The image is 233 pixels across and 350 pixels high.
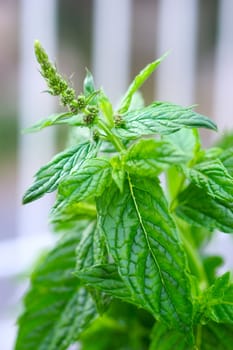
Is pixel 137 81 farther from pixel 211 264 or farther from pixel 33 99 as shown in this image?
pixel 33 99

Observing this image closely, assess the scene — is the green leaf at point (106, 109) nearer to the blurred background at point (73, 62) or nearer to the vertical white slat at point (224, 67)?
the blurred background at point (73, 62)

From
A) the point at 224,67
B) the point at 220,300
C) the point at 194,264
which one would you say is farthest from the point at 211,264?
the point at 224,67

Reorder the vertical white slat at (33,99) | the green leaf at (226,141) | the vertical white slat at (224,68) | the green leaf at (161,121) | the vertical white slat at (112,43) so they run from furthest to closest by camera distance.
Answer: the vertical white slat at (224,68) < the vertical white slat at (112,43) < the vertical white slat at (33,99) < the green leaf at (226,141) < the green leaf at (161,121)

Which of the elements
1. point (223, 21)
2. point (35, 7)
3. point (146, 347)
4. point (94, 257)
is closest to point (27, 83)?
point (35, 7)

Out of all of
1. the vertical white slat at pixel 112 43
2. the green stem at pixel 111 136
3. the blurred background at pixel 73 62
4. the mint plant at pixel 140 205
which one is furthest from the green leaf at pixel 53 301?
the vertical white slat at pixel 112 43

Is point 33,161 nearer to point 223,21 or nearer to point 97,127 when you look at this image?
point 223,21

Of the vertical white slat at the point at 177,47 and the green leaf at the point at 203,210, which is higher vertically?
the vertical white slat at the point at 177,47
